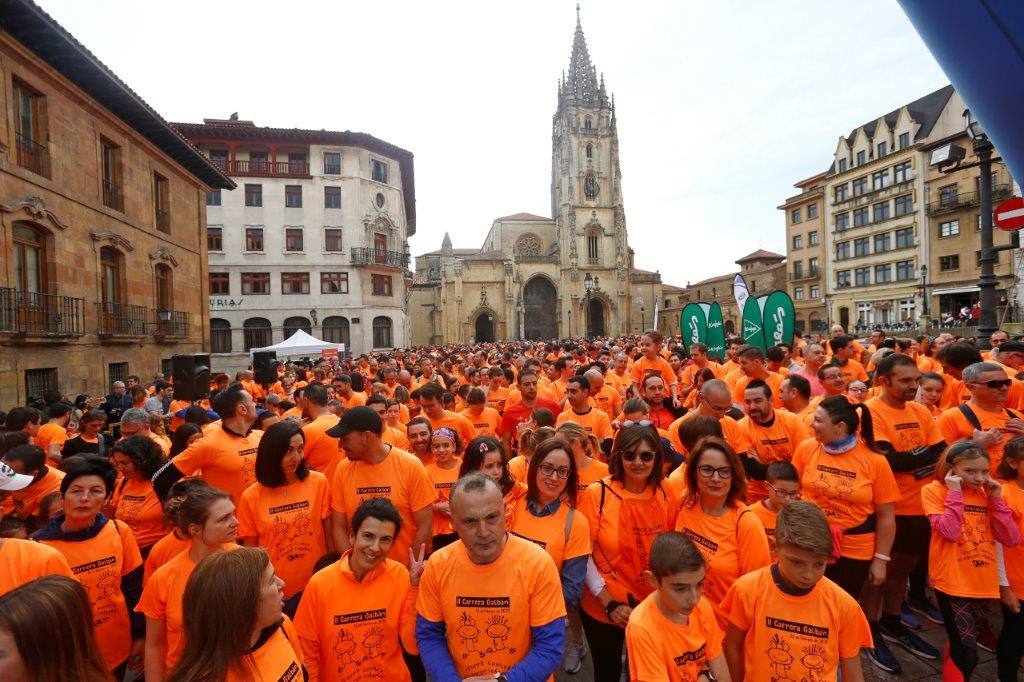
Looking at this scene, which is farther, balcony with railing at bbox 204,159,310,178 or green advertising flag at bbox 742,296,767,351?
balcony with railing at bbox 204,159,310,178

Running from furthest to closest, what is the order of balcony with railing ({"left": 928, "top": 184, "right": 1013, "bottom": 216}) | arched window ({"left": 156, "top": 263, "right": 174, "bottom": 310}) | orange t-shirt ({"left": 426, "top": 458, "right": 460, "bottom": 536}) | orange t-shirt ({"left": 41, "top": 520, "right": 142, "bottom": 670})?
balcony with railing ({"left": 928, "top": 184, "right": 1013, "bottom": 216})
arched window ({"left": 156, "top": 263, "right": 174, "bottom": 310})
orange t-shirt ({"left": 426, "top": 458, "right": 460, "bottom": 536})
orange t-shirt ({"left": 41, "top": 520, "right": 142, "bottom": 670})

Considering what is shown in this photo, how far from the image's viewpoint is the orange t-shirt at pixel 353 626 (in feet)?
8.99

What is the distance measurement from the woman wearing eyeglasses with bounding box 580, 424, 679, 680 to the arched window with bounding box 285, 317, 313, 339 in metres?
34.7

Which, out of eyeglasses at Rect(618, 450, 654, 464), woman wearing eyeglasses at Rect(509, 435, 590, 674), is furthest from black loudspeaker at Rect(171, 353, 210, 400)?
eyeglasses at Rect(618, 450, 654, 464)

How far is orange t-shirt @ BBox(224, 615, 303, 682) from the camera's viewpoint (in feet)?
6.61

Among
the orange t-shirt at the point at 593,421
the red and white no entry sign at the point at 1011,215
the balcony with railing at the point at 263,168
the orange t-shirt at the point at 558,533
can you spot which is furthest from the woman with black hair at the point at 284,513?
the balcony with railing at the point at 263,168

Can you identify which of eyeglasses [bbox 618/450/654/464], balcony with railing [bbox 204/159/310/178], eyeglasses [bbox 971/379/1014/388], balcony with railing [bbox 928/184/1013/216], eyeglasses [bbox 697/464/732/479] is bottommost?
eyeglasses [bbox 697/464/732/479]

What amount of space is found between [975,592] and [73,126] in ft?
59.8

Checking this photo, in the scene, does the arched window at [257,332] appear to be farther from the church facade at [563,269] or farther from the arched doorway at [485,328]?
the arched doorway at [485,328]

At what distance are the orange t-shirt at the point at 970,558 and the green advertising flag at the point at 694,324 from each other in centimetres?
703

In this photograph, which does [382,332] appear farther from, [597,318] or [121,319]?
[597,318]

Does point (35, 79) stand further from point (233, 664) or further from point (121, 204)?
point (233, 664)

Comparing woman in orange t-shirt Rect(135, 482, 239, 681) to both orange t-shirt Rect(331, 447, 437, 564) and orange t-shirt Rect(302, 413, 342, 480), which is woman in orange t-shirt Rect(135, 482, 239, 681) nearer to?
orange t-shirt Rect(331, 447, 437, 564)

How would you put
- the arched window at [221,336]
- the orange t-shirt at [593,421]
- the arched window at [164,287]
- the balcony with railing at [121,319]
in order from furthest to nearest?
the arched window at [221,336] < the arched window at [164,287] < the balcony with railing at [121,319] < the orange t-shirt at [593,421]
